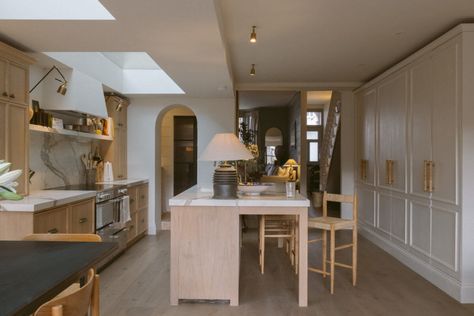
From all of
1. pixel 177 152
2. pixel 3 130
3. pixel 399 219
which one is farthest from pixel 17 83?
pixel 177 152

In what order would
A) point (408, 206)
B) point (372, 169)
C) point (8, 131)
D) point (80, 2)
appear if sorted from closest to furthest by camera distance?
point (80, 2) → point (8, 131) → point (408, 206) → point (372, 169)

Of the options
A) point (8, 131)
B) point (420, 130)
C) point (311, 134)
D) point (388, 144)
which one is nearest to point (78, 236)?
point (8, 131)

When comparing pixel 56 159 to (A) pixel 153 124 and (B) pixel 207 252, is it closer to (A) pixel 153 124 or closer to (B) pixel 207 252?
(A) pixel 153 124

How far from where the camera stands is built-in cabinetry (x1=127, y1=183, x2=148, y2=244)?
5383 mm

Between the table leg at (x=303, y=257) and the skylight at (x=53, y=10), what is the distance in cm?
218

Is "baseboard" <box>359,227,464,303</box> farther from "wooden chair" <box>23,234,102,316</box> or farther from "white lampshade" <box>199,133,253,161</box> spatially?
"wooden chair" <box>23,234,102,316</box>

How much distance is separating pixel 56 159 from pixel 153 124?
2.08 metres

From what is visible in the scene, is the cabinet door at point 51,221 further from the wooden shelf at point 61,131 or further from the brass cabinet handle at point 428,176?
the brass cabinet handle at point 428,176

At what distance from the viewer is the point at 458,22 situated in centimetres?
346

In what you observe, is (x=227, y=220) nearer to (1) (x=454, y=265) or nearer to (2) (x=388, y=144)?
(1) (x=454, y=265)

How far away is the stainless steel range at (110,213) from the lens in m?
4.18

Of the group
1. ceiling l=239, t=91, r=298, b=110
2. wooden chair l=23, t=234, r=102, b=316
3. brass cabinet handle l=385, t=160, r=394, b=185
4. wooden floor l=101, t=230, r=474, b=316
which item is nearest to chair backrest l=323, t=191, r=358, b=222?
wooden floor l=101, t=230, r=474, b=316

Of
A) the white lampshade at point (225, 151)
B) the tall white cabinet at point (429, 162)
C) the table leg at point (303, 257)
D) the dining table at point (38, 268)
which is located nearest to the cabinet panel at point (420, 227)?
the tall white cabinet at point (429, 162)

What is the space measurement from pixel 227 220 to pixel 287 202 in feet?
1.76
